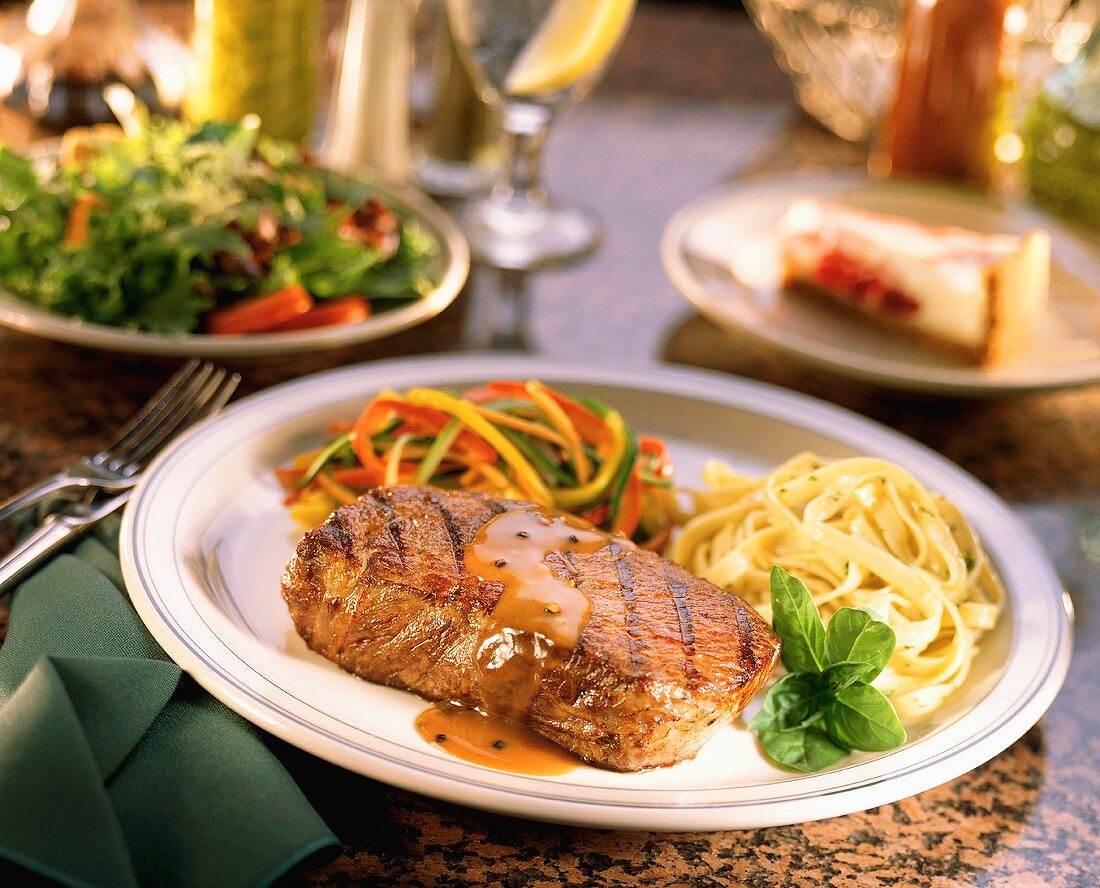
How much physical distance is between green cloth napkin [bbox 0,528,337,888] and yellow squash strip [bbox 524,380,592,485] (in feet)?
2.97

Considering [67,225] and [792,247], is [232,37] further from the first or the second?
[792,247]

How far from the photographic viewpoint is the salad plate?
253 centimetres

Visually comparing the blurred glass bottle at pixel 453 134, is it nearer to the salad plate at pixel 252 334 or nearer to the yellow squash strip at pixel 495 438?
the salad plate at pixel 252 334

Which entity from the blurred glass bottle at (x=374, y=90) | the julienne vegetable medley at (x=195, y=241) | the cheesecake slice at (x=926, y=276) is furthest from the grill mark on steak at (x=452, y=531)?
the blurred glass bottle at (x=374, y=90)

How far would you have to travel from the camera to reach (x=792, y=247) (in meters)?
3.60

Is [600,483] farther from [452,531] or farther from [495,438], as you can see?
[452,531]

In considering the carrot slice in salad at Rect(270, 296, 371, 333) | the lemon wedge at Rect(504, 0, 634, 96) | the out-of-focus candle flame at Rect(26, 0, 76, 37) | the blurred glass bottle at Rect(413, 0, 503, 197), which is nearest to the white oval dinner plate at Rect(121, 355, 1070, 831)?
the carrot slice in salad at Rect(270, 296, 371, 333)

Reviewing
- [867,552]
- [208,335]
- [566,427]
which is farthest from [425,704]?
[208,335]

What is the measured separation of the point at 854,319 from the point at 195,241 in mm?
1876

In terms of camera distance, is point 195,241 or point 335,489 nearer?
point 335,489

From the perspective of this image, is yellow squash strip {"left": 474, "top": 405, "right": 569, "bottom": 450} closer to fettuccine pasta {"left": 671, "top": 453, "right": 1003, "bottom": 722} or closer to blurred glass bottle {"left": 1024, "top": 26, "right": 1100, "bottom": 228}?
fettuccine pasta {"left": 671, "top": 453, "right": 1003, "bottom": 722}

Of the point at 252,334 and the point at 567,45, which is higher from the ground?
the point at 567,45

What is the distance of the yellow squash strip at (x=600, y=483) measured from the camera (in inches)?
92.2

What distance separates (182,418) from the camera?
8.04 ft
